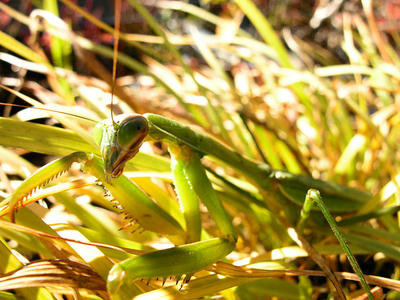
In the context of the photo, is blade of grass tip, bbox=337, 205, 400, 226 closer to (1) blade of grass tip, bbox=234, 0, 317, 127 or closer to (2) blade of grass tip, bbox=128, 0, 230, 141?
(2) blade of grass tip, bbox=128, 0, 230, 141

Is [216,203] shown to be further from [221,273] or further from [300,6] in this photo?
[300,6]

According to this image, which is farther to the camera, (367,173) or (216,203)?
(367,173)

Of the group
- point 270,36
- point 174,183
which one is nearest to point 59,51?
point 270,36

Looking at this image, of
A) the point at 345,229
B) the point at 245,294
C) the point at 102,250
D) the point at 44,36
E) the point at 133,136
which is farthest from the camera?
the point at 44,36

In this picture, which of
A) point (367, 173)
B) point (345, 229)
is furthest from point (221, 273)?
point (367, 173)

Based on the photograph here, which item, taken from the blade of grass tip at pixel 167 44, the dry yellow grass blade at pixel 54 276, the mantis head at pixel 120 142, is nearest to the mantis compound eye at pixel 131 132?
the mantis head at pixel 120 142

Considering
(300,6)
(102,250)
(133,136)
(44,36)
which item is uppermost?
(300,6)

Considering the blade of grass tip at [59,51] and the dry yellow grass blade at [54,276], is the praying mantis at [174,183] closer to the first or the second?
the dry yellow grass blade at [54,276]

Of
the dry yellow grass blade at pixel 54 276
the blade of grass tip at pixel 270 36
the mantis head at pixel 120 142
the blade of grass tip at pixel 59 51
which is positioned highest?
the blade of grass tip at pixel 59 51
